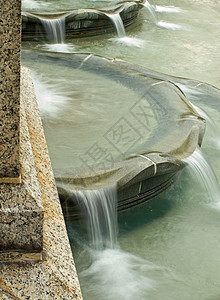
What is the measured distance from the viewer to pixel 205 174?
4.91 meters

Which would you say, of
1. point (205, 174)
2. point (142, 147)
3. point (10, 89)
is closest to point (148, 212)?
point (142, 147)

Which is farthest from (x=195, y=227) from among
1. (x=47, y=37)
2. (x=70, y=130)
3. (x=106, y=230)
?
(x=47, y=37)

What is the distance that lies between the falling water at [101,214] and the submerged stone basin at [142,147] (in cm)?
6

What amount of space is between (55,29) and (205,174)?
5593 mm

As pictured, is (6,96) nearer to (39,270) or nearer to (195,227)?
(39,270)

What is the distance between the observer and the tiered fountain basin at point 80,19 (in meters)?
9.21

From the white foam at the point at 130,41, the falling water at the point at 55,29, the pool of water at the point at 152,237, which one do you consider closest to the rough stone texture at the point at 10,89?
the pool of water at the point at 152,237

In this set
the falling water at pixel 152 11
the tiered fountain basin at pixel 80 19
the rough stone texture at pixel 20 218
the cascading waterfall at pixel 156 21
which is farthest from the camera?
the falling water at pixel 152 11

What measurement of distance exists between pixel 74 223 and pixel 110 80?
2402 mm

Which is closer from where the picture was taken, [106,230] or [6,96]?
[6,96]

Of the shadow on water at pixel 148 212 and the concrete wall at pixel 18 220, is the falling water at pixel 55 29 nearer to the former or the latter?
the shadow on water at pixel 148 212

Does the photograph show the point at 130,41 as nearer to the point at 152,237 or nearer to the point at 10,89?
the point at 152,237

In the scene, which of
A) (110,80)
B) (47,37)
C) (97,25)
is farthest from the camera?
(97,25)

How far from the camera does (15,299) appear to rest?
6.16 ft
